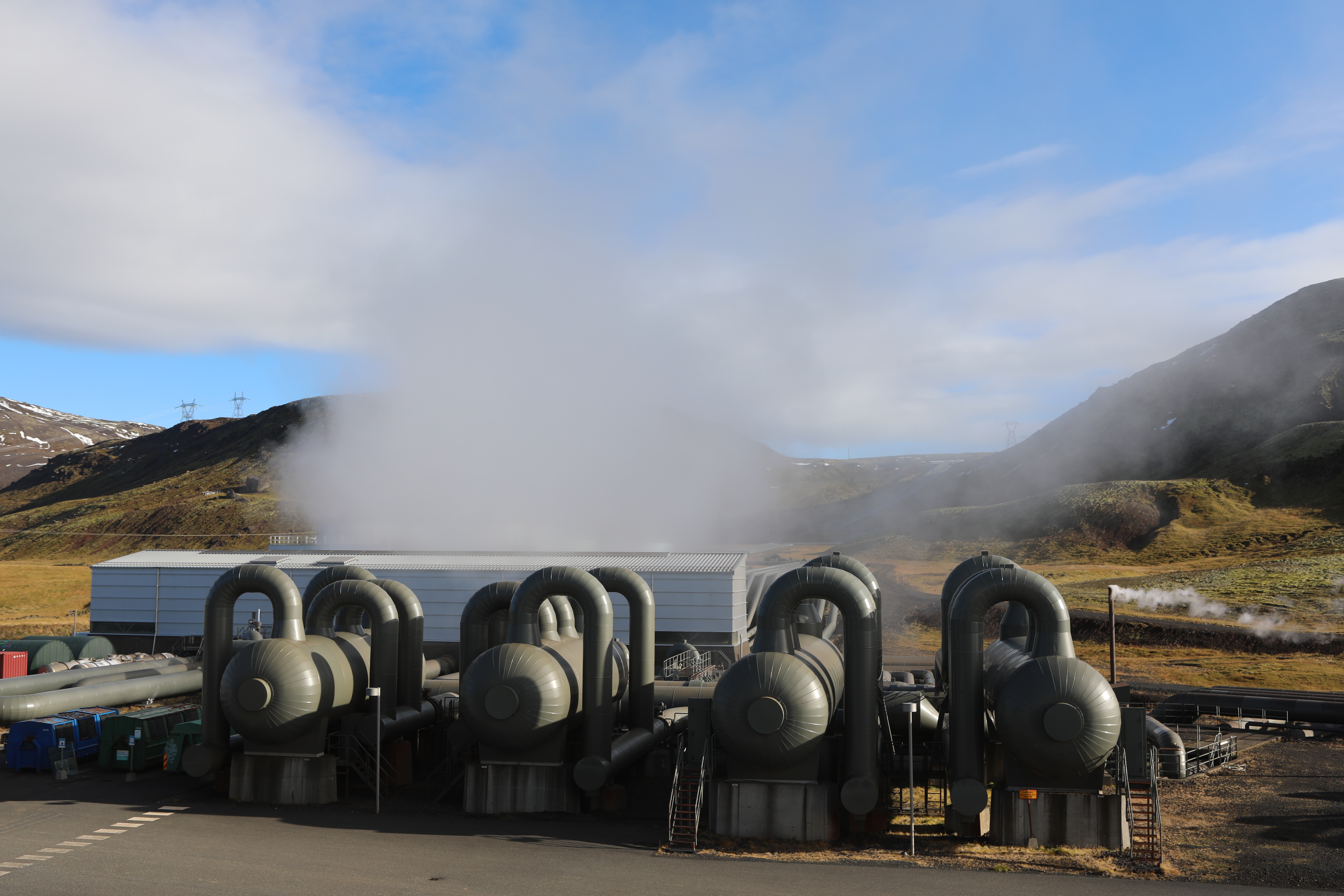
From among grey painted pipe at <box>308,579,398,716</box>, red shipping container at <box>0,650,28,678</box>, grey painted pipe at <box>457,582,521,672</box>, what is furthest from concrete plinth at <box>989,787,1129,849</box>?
red shipping container at <box>0,650,28,678</box>

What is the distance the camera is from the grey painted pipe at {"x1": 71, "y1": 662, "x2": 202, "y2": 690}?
161 feet

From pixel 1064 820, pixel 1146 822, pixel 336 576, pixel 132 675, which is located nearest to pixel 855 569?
pixel 1064 820

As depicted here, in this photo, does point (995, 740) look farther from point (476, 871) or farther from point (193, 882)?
point (193, 882)

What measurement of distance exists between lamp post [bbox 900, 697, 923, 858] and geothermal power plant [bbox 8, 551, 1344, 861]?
1.16 feet

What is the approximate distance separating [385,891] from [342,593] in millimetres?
14001

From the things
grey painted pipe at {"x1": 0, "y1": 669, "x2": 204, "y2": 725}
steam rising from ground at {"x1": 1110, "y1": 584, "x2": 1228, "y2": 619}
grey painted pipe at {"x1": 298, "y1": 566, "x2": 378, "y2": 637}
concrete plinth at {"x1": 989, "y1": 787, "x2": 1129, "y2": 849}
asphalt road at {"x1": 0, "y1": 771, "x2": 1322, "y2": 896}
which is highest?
grey painted pipe at {"x1": 298, "y1": 566, "x2": 378, "y2": 637}

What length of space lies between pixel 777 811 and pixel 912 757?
4.36 metres

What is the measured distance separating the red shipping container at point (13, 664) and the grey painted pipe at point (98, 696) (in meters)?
8.24

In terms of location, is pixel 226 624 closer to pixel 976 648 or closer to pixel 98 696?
pixel 98 696

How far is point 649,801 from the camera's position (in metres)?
33.1

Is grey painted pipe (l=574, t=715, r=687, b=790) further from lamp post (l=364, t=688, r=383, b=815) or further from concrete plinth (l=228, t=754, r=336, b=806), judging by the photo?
concrete plinth (l=228, t=754, r=336, b=806)

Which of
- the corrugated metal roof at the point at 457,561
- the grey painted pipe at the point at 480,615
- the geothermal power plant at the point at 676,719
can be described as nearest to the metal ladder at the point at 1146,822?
the geothermal power plant at the point at 676,719

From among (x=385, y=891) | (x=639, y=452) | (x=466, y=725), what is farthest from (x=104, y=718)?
(x=639, y=452)

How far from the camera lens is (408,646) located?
120 feet
